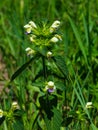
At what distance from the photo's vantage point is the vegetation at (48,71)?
1.98m

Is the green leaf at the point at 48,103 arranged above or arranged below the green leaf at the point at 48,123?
above

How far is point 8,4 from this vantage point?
3883 millimetres

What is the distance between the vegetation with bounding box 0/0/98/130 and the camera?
1.98 m

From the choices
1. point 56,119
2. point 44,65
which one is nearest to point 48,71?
point 44,65

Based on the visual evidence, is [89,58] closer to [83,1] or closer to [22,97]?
[22,97]

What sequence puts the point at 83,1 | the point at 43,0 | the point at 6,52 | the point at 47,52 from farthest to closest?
the point at 43,0 → the point at 83,1 → the point at 6,52 → the point at 47,52

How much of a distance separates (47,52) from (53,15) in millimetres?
1556

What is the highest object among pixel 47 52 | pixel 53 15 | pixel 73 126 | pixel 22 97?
pixel 53 15

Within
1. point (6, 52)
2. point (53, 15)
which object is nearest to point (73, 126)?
point (6, 52)

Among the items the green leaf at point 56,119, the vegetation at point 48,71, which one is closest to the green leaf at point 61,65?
the vegetation at point 48,71

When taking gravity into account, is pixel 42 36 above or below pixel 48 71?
above

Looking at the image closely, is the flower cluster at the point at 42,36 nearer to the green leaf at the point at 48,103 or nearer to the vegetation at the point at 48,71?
the vegetation at the point at 48,71

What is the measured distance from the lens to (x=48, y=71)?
83.8 inches

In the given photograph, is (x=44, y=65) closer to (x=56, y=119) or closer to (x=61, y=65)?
(x=61, y=65)
